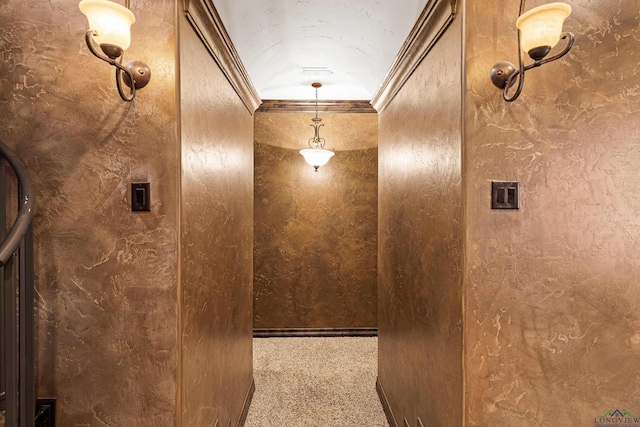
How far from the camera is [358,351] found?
349 centimetres

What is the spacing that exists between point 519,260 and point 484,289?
0.17 metres

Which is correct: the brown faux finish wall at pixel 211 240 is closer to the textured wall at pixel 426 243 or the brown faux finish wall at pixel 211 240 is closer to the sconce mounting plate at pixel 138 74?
the sconce mounting plate at pixel 138 74

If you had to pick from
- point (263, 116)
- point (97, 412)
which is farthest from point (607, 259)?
point (263, 116)

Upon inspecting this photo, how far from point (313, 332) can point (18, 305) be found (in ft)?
9.97

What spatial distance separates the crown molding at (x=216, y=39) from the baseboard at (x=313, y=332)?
2.67 metres

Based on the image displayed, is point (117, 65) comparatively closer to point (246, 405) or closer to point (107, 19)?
point (107, 19)

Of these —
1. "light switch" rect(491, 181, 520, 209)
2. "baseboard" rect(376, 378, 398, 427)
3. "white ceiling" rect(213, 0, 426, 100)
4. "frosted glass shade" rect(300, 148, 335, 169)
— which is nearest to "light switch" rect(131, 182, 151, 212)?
"white ceiling" rect(213, 0, 426, 100)

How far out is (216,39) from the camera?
1.66 metres

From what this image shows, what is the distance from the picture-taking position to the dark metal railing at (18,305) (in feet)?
3.65

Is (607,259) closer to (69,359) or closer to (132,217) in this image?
(132,217)

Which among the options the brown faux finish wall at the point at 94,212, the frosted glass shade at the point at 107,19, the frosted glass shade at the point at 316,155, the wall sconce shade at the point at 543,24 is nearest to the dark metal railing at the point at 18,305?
the brown faux finish wall at the point at 94,212

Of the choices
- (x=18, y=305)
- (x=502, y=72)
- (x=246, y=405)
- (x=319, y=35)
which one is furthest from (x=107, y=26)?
(x=246, y=405)

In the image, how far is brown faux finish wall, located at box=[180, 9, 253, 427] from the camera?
4.43 ft

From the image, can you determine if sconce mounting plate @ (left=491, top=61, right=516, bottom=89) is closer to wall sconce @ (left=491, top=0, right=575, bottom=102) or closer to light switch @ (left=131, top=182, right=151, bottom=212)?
wall sconce @ (left=491, top=0, right=575, bottom=102)
